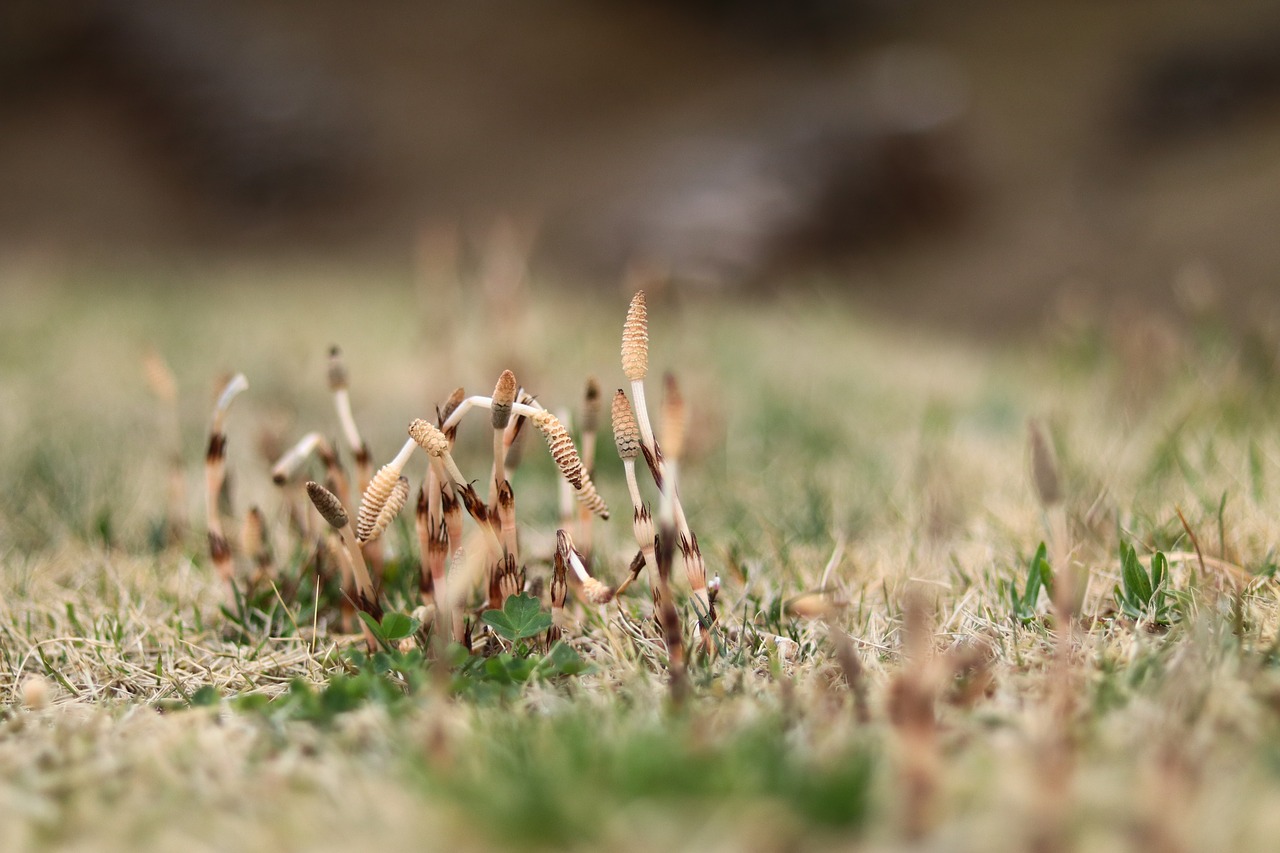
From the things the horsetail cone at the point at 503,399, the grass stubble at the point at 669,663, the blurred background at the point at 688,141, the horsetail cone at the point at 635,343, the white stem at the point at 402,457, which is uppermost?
the blurred background at the point at 688,141

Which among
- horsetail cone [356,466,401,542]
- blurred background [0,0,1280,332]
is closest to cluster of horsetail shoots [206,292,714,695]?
horsetail cone [356,466,401,542]

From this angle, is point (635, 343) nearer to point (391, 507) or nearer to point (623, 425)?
point (623, 425)

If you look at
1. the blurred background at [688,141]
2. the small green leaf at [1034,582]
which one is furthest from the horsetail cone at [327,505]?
the blurred background at [688,141]

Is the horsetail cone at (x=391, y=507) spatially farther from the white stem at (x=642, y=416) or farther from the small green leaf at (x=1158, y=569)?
the small green leaf at (x=1158, y=569)

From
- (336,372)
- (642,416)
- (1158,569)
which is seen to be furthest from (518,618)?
(1158,569)

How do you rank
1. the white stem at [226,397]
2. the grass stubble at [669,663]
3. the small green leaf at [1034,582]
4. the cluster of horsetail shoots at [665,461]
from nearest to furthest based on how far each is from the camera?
1. the grass stubble at [669,663]
2. the cluster of horsetail shoots at [665,461]
3. the small green leaf at [1034,582]
4. the white stem at [226,397]

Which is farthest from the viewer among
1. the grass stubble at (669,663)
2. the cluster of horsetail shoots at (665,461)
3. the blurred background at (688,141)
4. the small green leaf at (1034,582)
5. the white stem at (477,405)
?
the blurred background at (688,141)

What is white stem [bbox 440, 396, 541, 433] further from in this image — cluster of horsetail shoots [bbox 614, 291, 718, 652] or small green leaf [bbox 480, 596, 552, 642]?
small green leaf [bbox 480, 596, 552, 642]
